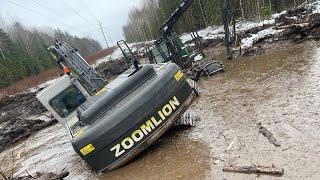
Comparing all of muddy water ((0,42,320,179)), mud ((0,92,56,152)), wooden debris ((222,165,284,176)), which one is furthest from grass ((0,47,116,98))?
wooden debris ((222,165,284,176))

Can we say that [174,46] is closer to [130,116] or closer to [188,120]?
[188,120]

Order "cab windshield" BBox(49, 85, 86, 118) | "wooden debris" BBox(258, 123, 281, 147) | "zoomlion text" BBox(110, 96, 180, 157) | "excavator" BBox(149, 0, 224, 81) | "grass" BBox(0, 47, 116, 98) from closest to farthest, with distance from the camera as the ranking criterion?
"wooden debris" BBox(258, 123, 281, 147) < "zoomlion text" BBox(110, 96, 180, 157) < "cab windshield" BBox(49, 85, 86, 118) < "excavator" BBox(149, 0, 224, 81) < "grass" BBox(0, 47, 116, 98)

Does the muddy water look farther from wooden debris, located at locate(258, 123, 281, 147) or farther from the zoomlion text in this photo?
the zoomlion text

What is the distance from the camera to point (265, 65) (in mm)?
14109

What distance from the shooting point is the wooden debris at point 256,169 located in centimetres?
578

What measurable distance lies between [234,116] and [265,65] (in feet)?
18.7

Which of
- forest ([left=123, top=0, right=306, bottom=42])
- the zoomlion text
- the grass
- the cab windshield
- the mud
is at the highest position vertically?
the cab windshield

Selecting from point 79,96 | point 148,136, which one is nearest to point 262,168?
point 148,136

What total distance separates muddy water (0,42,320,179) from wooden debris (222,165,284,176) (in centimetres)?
8

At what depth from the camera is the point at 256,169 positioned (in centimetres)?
600

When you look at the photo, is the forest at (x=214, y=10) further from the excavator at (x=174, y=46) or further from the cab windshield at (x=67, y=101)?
the cab windshield at (x=67, y=101)

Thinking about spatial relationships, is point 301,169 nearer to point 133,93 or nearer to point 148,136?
point 148,136

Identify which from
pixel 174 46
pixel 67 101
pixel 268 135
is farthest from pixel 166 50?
pixel 268 135

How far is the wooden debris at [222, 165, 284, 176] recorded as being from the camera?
5.78m
